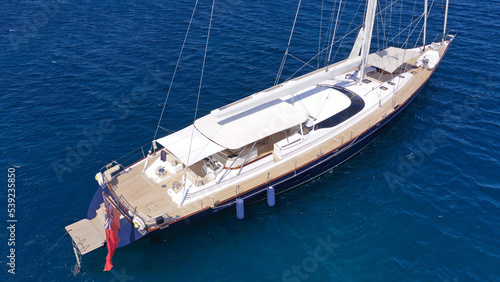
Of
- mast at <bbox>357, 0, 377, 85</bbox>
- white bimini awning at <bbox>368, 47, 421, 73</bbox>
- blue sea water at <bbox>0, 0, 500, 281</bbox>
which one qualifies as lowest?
blue sea water at <bbox>0, 0, 500, 281</bbox>

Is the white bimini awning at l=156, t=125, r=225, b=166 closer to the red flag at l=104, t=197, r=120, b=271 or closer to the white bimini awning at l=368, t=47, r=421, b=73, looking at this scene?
the red flag at l=104, t=197, r=120, b=271

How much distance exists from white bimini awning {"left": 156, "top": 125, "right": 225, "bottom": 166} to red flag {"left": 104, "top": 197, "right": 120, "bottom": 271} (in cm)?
503

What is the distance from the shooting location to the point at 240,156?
83.1 ft

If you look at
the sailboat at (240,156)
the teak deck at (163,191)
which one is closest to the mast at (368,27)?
the sailboat at (240,156)

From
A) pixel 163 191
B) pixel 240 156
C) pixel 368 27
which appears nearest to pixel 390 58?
pixel 368 27

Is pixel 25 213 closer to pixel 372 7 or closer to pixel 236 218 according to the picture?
pixel 236 218

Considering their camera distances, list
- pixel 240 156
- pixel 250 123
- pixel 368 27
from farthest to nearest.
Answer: pixel 368 27
pixel 250 123
pixel 240 156

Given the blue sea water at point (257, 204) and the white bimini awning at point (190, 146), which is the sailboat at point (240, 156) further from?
the blue sea water at point (257, 204)

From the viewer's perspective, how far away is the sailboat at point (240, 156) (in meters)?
22.6

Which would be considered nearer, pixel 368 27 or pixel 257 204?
pixel 257 204

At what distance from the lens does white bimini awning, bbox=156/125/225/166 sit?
23281 mm

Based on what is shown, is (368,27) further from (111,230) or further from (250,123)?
(111,230)

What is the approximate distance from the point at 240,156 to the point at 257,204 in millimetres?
3639

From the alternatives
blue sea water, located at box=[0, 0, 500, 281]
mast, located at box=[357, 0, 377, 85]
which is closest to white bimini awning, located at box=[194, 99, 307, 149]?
blue sea water, located at box=[0, 0, 500, 281]
